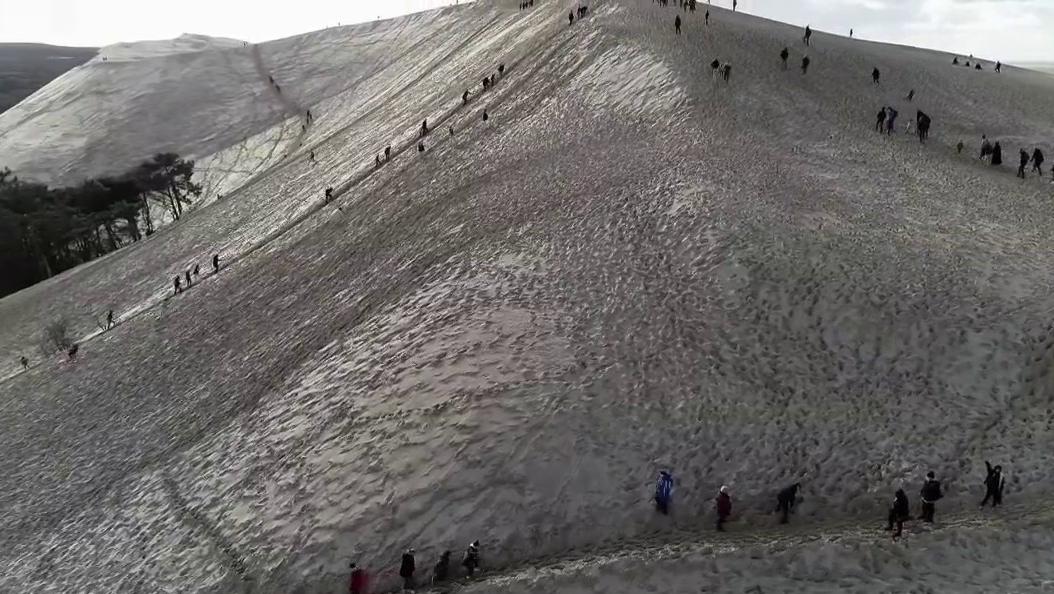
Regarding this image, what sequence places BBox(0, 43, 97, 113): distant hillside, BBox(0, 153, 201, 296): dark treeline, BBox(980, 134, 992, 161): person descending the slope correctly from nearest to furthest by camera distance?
BBox(980, 134, 992, 161): person descending the slope, BBox(0, 153, 201, 296): dark treeline, BBox(0, 43, 97, 113): distant hillside

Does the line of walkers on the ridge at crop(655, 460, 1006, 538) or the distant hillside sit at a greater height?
the distant hillside

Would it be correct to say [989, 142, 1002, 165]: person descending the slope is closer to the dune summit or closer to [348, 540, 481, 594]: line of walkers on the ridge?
the dune summit

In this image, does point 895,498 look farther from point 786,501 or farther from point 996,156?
point 996,156

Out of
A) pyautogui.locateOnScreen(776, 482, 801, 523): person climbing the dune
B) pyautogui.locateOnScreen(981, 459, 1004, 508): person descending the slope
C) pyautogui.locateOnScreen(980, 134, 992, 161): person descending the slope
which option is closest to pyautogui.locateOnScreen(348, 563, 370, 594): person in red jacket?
pyautogui.locateOnScreen(776, 482, 801, 523): person climbing the dune

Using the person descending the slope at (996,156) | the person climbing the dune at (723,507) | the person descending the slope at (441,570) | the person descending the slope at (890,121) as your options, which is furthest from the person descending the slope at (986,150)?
the person descending the slope at (441,570)

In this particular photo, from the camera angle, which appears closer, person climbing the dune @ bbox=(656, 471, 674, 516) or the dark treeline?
person climbing the dune @ bbox=(656, 471, 674, 516)

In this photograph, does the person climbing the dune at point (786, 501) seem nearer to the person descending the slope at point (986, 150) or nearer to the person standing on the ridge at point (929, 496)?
the person standing on the ridge at point (929, 496)

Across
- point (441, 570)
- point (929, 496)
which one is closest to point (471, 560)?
point (441, 570)

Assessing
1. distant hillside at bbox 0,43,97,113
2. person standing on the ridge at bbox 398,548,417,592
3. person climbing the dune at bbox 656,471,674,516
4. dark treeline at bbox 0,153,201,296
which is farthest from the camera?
distant hillside at bbox 0,43,97,113

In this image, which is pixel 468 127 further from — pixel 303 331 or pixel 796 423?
pixel 796 423
